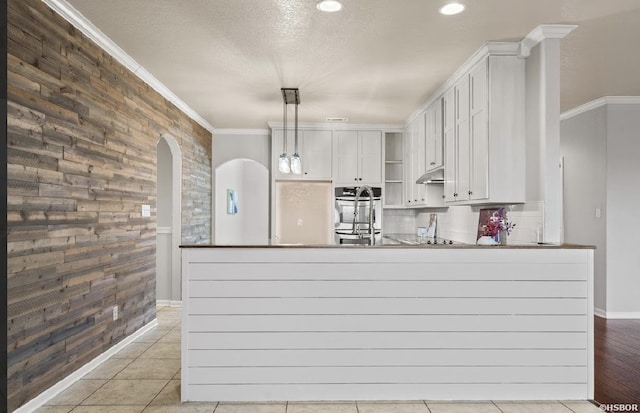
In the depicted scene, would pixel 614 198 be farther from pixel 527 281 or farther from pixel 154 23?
pixel 154 23

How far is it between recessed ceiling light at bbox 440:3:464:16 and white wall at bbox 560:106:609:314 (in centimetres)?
328

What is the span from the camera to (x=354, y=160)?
21.6 ft

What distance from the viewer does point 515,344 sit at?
2893 mm

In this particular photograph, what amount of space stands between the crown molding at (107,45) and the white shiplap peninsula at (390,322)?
1.73 metres

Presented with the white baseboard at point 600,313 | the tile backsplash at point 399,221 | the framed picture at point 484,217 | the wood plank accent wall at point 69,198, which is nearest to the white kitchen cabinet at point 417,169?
the tile backsplash at point 399,221

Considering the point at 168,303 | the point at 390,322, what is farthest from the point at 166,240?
the point at 390,322

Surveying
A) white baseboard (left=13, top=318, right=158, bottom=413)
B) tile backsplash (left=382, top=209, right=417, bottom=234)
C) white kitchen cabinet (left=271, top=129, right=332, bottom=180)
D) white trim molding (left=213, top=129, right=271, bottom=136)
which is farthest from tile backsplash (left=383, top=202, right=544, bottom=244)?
white baseboard (left=13, top=318, right=158, bottom=413)

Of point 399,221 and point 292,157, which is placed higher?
point 292,157

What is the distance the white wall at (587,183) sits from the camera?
521cm

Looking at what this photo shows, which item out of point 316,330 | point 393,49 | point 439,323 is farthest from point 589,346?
point 393,49

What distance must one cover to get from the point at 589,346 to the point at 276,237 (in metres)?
4.38

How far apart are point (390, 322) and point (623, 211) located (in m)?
3.85

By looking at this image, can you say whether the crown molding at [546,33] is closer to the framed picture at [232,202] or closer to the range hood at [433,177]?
the range hood at [433,177]

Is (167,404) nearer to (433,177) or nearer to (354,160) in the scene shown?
(433,177)
